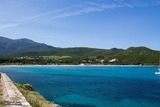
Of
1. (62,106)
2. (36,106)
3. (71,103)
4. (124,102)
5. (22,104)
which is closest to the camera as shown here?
(22,104)

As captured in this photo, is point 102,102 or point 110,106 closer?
point 110,106

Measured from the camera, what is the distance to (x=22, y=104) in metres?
24.1

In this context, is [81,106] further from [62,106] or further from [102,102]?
[102,102]

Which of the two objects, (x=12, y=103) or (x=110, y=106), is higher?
(x=12, y=103)

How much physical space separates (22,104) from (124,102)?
3510cm

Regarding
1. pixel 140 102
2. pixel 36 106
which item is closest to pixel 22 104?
pixel 36 106

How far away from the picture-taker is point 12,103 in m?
25.1

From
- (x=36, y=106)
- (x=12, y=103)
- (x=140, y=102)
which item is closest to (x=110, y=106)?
(x=140, y=102)

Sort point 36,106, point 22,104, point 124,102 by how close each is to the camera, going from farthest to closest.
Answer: point 124,102 → point 36,106 → point 22,104

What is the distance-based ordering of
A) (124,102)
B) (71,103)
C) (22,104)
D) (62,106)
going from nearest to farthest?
(22,104), (62,106), (71,103), (124,102)

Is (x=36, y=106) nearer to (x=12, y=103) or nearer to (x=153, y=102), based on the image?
(x=12, y=103)

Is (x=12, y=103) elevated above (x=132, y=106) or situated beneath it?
elevated above

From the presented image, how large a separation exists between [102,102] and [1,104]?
32947mm

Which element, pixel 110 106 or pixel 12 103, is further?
pixel 110 106
